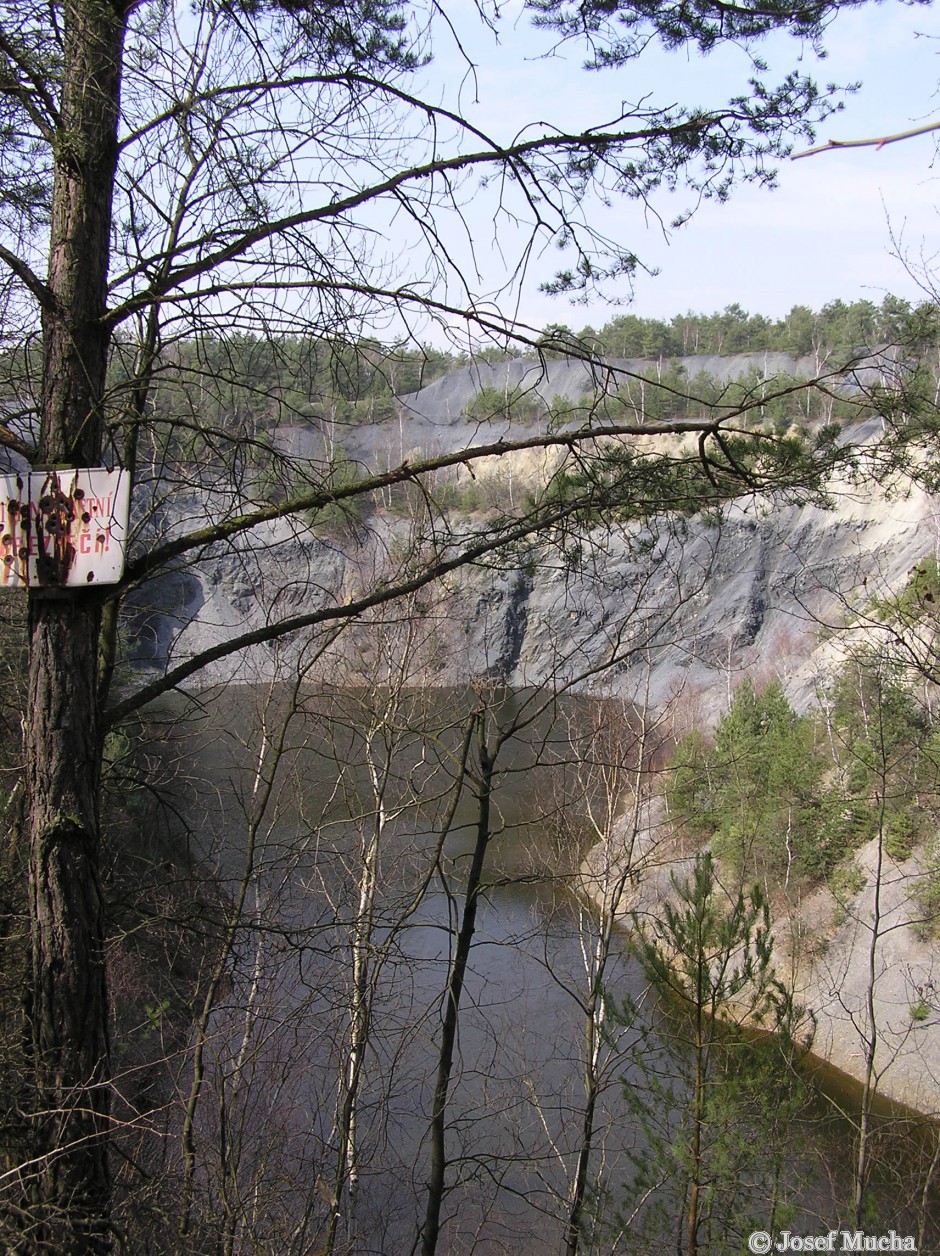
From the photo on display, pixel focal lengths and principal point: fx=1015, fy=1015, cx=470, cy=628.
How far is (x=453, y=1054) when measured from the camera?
11633 millimetres

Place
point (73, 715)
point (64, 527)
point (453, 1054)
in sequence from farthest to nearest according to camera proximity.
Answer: point (453, 1054)
point (73, 715)
point (64, 527)

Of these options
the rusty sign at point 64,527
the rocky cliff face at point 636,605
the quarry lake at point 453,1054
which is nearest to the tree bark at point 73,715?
the rusty sign at point 64,527

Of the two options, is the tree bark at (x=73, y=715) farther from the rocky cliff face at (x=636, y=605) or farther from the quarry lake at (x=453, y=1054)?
the quarry lake at (x=453, y=1054)

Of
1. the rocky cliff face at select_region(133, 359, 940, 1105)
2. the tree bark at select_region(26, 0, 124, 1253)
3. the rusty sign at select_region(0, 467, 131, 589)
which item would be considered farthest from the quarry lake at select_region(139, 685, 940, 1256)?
the rusty sign at select_region(0, 467, 131, 589)

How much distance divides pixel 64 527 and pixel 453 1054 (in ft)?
34.6

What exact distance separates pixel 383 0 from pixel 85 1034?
3010mm

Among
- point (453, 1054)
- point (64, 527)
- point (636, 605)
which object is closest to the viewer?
point (64, 527)

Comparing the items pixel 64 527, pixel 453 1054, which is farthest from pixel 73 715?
pixel 453 1054

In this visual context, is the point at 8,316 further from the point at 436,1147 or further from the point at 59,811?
the point at 436,1147

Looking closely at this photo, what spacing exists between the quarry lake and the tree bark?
1287 mm

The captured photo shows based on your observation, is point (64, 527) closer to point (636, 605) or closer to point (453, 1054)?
point (636, 605)

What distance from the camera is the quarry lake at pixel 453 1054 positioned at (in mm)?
4906

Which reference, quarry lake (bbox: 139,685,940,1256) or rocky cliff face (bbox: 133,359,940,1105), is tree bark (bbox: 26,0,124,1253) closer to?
rocky cliff face (bbox: 133,359,940,1105)

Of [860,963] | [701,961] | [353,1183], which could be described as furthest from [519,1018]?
[860,963]
